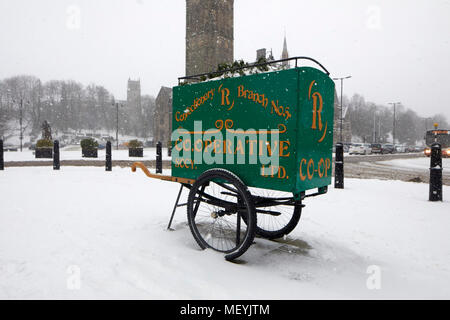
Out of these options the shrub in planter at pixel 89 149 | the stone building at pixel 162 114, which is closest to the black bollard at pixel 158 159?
the shrub in planter at pixel 89 149

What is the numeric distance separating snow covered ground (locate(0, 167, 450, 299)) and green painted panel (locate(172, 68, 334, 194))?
0.86 metres

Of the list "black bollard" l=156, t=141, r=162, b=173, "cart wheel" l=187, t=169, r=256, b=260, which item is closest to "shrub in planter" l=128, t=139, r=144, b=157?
"black bollard" l=156, t=141, r=162, b=173

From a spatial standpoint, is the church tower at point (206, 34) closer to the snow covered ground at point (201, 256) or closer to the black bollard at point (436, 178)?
the black bollard at point (436, 178)

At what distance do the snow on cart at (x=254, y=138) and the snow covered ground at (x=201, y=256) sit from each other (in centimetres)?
39

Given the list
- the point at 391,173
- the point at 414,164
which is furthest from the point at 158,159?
the point at 414,164

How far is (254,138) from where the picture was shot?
9.98 feet

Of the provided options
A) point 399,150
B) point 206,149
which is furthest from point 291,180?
point 399,150

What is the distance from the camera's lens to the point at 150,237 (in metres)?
3.70

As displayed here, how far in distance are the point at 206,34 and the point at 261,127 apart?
68.5 feet

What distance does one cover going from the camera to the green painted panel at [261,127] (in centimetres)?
279

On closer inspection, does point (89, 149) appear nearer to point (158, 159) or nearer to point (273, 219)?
point (158, 159)

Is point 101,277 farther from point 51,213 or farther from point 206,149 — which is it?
point 51,213
